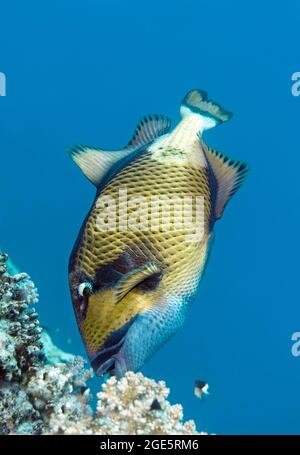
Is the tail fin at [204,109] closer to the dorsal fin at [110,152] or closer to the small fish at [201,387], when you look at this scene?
the dorsal fin at [110,152]

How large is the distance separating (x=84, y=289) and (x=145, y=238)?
0.27 meters

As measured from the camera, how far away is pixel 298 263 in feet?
182

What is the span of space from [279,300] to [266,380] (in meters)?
9.93

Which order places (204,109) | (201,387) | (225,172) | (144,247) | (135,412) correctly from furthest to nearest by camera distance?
(201,387) → (135,412) → (204,109) → (225,172) → (144,247)

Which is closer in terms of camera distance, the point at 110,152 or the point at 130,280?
the point at 130,280

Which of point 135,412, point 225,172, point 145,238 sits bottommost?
point 135,412

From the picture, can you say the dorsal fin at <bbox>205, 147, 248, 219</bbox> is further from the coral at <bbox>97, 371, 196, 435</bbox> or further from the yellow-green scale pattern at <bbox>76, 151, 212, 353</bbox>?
the coral at <bbox>97, 371, 196, 435</bbox>

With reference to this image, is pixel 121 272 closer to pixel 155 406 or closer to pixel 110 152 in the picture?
pixel 110 152

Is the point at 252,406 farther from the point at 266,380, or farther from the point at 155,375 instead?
the point at 155,375

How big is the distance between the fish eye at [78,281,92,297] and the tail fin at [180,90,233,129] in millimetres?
847

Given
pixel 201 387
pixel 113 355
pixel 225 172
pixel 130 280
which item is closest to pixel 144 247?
pixel 130 280

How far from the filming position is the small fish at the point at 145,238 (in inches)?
58.3

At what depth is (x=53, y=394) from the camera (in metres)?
2.53

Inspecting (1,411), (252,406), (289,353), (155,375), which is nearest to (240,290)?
(289,353)
